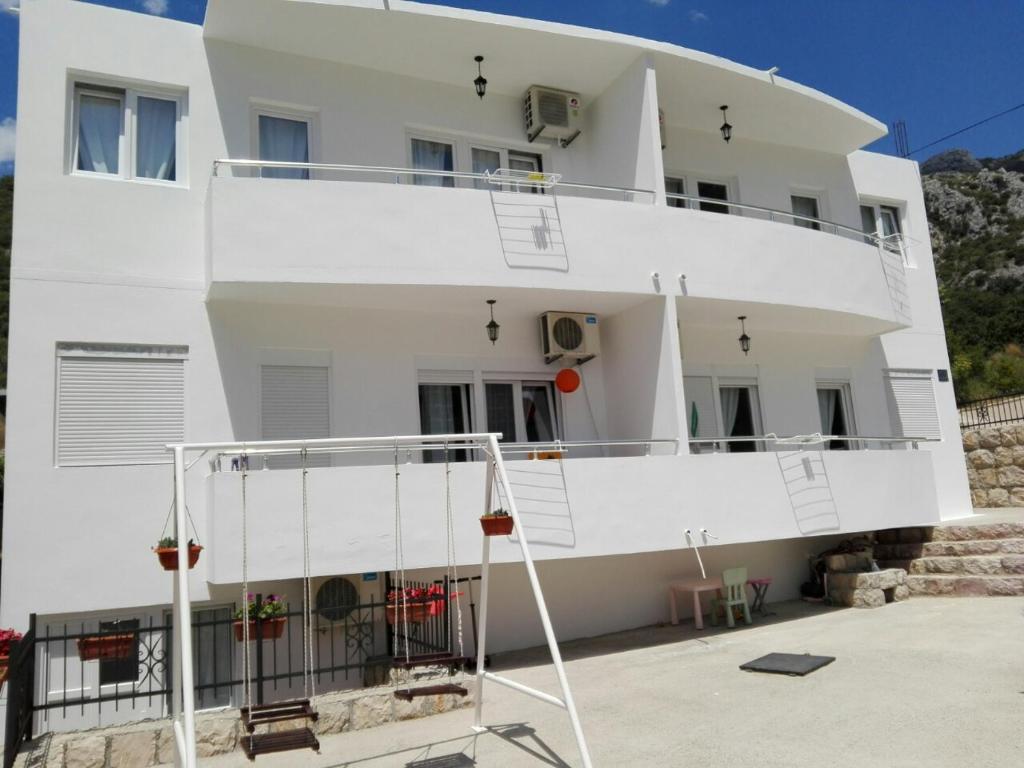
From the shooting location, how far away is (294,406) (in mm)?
11258

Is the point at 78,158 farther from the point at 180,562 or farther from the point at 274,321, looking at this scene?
the point at 180,562

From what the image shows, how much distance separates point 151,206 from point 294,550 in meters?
5.08

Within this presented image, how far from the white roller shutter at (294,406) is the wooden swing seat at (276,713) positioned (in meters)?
4.88

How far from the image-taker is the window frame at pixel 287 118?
11.7 m

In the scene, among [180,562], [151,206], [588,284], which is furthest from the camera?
Result: [588,284]

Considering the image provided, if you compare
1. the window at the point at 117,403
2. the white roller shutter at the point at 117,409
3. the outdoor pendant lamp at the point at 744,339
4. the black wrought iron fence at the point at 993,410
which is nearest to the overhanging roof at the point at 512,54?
the outdoor pendant lamp at the point at 744,339

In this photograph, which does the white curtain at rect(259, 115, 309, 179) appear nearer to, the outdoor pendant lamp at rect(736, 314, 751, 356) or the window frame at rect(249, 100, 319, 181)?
the window frame at rect(249, 100, 319, 181)

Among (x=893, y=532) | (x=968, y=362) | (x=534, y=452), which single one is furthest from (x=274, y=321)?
(x=968, y=362)

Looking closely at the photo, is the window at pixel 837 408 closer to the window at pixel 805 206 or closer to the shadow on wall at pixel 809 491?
the window at pixel 805 206

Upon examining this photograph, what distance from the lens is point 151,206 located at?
1080cm

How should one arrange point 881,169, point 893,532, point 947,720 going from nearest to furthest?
point 947,720 < point 893,532 < point 881,169

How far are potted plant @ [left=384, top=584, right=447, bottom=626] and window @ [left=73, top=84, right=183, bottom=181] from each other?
655 centimetres

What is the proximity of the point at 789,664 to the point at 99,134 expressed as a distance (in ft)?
36.1

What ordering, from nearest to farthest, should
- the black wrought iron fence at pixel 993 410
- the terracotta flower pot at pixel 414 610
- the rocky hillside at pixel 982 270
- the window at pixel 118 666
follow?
the terracotta flower pot at pixel 414 610, the window at pixel 118 666, the black wrought iron fence at pixel 993 410, the rocky hillside at pixel 982 270
